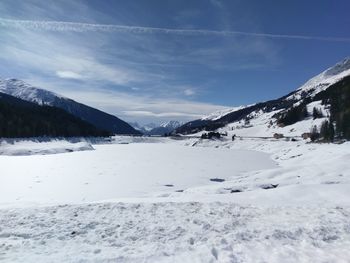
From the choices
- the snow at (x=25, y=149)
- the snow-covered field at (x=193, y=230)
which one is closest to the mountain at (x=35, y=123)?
the snow at (x=25, y=149)

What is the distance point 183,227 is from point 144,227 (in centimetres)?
158

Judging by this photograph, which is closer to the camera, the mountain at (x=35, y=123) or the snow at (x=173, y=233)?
the snow at (x=173, y=233)

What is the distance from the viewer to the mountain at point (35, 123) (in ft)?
366

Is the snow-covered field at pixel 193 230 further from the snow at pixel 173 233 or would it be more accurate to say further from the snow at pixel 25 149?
the snow at pixel 25 149

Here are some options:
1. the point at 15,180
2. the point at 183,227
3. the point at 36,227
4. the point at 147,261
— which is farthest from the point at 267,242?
the point at 15,180

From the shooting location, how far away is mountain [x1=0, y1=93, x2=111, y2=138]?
112 m

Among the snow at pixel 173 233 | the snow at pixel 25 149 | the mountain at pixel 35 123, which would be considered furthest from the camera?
the mountain at pixel 35 123

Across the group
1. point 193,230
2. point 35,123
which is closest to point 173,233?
point 193,230

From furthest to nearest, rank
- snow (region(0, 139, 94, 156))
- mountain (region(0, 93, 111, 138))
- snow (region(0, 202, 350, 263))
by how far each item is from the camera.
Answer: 1. mountain (region(0, 93, 111, 138))
2. snow (region(0, 139, 94, 156))
3. snow (region(0, 202, 350, 263))

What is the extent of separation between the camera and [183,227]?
14.3 meters

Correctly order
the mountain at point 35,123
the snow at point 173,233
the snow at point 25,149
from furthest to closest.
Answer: the mountain at point 35,123 → the snow at point 25,149 → the snow at point 173,233

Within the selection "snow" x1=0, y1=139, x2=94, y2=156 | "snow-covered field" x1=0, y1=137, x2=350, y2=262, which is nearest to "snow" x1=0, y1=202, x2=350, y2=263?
"snow-covered field" x1=0, y1=137, x2=350, y2=262

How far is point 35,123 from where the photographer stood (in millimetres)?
123250

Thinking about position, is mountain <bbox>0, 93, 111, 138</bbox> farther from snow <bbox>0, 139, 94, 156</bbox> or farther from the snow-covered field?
the snow-covered field
